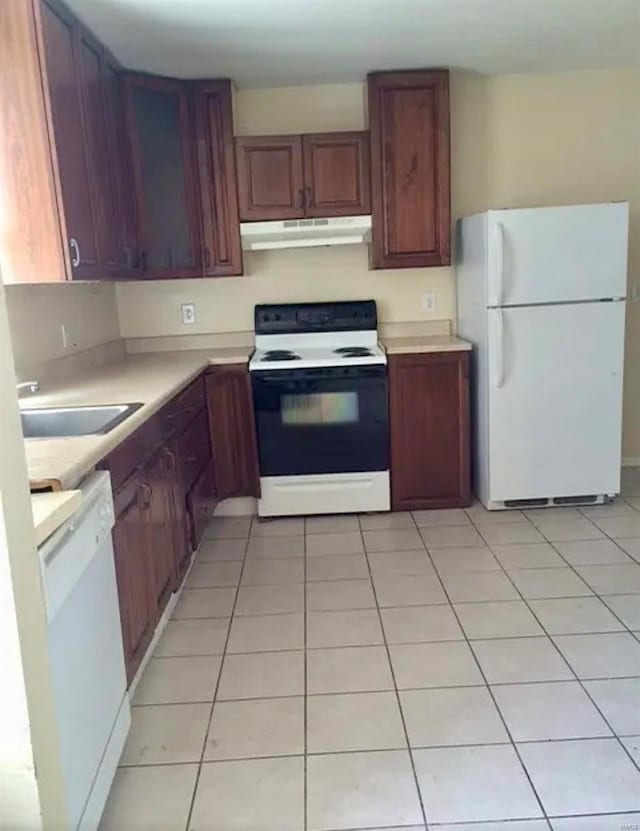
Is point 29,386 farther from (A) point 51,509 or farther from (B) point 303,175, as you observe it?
(B) point 303,175

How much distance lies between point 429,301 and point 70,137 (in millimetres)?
2216

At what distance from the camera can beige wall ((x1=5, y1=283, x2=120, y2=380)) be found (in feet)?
8.77

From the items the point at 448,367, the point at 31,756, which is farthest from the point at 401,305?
the point at 31,756

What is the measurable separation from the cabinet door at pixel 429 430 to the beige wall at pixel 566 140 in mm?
1135

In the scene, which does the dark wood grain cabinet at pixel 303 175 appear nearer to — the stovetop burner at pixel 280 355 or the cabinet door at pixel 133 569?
the stovetop burner at pixel 280 355

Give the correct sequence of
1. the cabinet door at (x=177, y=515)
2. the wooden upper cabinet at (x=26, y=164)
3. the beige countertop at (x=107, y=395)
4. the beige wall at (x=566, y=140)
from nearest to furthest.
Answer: the beige countertop at (x=107, y=395) → the wooden upper cabinet at (x=26, y=164) → the cabinet door at (x=177, y=515) → the beige wall at (x=566, y=140)

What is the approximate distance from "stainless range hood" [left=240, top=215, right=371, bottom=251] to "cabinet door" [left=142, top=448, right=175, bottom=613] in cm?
161

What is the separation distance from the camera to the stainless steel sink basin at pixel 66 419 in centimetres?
235

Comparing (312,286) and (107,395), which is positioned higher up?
(312,286)

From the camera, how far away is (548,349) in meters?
→ 3.45

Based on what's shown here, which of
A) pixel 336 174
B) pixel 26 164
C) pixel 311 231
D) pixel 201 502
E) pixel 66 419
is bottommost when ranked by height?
pixel 201 502

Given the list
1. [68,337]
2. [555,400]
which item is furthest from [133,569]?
[555,400]

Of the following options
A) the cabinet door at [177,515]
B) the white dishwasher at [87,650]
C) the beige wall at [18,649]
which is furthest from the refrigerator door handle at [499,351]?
the beige wall at [18,649]

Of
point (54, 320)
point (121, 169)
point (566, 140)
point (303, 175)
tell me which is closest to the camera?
point (54, 320)
